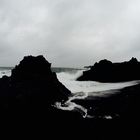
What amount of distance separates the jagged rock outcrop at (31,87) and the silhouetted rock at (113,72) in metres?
17.7

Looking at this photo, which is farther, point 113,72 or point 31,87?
point 113,72

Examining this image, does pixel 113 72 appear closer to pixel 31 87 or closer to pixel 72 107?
pixel 31 87

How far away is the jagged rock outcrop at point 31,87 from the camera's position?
22203mm

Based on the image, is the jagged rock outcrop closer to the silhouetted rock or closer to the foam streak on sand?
the foam streak on sand

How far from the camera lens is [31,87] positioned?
25.9 meters

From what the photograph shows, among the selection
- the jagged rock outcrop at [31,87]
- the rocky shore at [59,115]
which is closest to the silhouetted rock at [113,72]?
the jagged rock outcrop at [31,87]

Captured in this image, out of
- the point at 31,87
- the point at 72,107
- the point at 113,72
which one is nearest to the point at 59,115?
the point at 72,107

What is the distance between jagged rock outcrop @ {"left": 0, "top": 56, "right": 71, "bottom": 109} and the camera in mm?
22203

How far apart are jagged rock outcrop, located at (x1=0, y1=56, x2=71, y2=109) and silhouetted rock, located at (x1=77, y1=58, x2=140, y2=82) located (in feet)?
57.9

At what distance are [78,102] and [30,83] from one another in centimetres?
459

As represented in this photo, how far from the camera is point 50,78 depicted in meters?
28.9

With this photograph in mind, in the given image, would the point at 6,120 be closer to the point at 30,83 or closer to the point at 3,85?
the point at 30,83

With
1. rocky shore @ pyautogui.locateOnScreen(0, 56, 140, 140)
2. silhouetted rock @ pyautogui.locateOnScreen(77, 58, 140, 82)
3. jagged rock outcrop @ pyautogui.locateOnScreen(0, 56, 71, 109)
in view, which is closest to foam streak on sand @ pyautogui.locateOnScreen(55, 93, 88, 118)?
rocky shore @ pyautogui.locateOnScreen(0, 56, 140, 140)

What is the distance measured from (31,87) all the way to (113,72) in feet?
80.9
